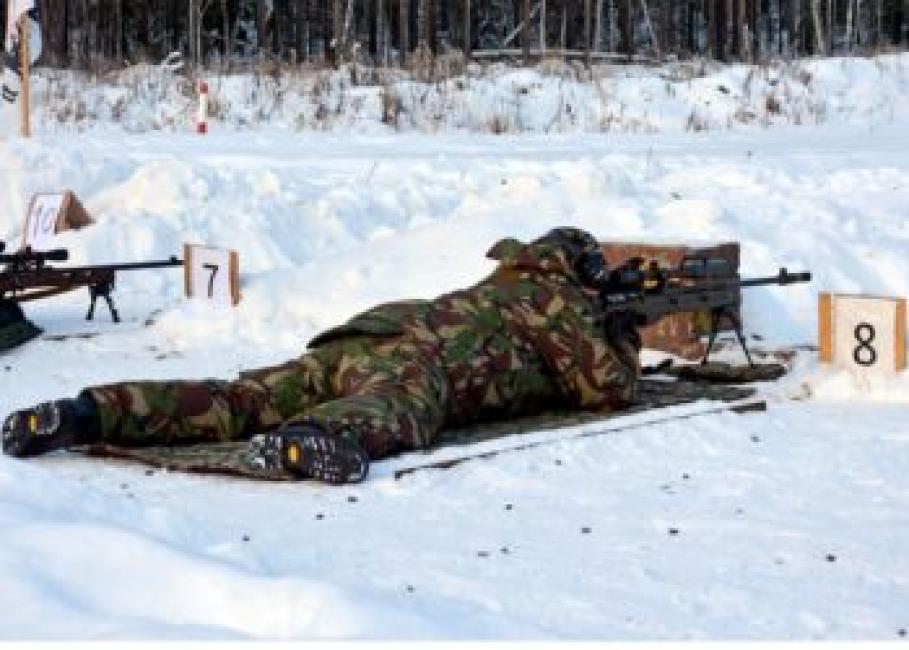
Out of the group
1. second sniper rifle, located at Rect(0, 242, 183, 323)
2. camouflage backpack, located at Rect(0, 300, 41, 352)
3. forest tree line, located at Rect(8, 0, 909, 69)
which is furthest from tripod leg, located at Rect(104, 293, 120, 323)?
forest tree line, located at Rect(8, 0, 909, 69)

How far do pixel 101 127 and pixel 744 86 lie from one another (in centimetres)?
827

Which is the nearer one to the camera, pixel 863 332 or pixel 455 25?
pixel 863 332

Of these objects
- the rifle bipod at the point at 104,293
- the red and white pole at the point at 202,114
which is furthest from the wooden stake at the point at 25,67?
the rifle bipod at the point at 104,293

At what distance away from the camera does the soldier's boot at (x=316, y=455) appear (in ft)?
21.0

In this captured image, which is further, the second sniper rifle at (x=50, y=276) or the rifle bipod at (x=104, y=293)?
the rifle bipod at (x=104, y=293)

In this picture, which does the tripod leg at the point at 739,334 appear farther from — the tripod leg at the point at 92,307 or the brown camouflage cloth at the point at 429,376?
the tripod leg at the point at 92,307

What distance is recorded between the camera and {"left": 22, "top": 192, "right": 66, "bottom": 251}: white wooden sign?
13.5 metres

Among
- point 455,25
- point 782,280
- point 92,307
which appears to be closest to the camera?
point 782,280

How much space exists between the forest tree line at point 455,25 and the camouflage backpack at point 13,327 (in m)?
37.7

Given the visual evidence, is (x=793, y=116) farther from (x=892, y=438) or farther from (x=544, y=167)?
(x=892, y=438)

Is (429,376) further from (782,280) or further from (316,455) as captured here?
(782,280)

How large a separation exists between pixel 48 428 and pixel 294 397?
3.24ft

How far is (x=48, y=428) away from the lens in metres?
6.90

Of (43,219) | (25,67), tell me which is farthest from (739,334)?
(25,67)
